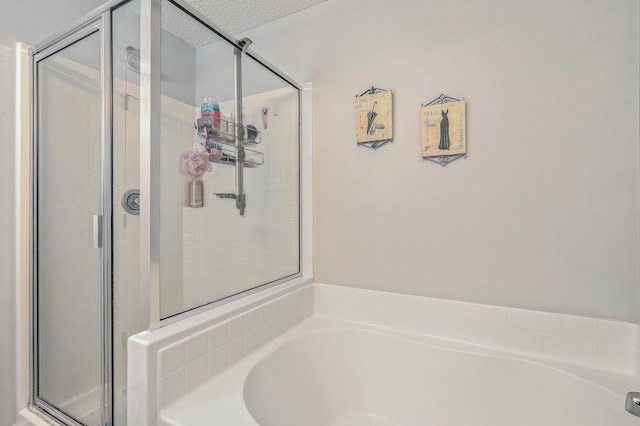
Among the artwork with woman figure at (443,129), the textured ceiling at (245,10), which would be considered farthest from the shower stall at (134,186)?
the artwork with woman figure at (443,129)

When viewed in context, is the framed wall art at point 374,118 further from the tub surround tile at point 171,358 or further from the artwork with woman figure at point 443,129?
the tub surround tile at point 171,358

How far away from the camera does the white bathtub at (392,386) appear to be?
40.4 inches

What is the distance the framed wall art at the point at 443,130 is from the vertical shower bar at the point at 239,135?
0.88m

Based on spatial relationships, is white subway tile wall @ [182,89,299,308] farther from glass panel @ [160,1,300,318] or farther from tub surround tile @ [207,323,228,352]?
tub surround tile @ [207,323,228,352]

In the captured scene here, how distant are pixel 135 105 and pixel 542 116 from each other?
1.54 meters

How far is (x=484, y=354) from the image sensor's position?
4.17 ft

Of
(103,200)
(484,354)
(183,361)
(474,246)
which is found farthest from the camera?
(474,246)

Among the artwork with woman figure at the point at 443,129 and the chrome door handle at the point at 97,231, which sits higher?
the artwork with woman figure at the point at 443,129

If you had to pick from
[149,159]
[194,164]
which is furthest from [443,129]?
[149,159]

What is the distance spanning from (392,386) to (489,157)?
111 cm

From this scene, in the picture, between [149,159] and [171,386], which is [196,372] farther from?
[149,159]

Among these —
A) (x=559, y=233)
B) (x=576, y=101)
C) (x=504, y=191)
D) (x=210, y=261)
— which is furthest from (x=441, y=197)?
(x=210, y=261)

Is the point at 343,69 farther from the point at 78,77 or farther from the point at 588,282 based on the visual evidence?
the point at 588,282

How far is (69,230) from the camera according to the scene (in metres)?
1.32
